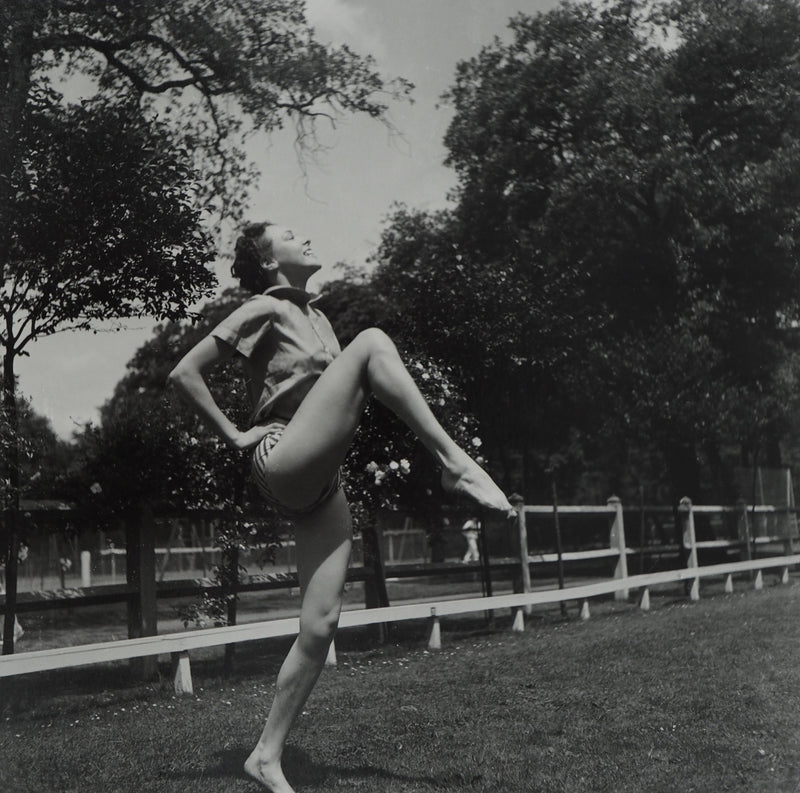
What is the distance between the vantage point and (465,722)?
3852 mm

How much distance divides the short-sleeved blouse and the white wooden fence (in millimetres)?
2493

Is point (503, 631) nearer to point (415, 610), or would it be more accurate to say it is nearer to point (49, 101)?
point (415, 610)

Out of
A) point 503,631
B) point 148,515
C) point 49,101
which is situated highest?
point 49,101

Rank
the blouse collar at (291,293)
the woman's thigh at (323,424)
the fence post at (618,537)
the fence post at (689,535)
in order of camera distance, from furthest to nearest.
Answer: the fence post at (689,535) < the fence post at (618,537) < the blouse collar at (291,293) < the woman's thigh at (323,424)

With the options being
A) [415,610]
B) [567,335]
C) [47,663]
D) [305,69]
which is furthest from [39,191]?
[567,335]

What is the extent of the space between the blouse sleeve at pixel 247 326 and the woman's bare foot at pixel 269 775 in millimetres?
1146

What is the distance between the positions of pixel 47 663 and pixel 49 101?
3112 mm

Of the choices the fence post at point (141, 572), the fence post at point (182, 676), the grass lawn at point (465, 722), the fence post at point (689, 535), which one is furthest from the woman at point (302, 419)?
the fence post at point (689, 535)

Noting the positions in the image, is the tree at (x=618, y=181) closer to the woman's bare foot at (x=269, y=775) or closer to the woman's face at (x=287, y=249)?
the woman's face at (x=287, y=249)

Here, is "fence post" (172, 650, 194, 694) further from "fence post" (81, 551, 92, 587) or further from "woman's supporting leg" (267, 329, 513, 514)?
"woman's supporting leg" (267, 329, 513, 514)

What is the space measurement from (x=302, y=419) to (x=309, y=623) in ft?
1.92

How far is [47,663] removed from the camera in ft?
15.4

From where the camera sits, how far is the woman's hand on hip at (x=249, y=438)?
274 centimetres

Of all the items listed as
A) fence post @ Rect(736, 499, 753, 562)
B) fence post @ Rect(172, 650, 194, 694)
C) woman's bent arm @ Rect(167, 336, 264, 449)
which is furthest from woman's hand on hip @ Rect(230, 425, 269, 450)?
fence post @ Rect(736, 499, 753, 562)
